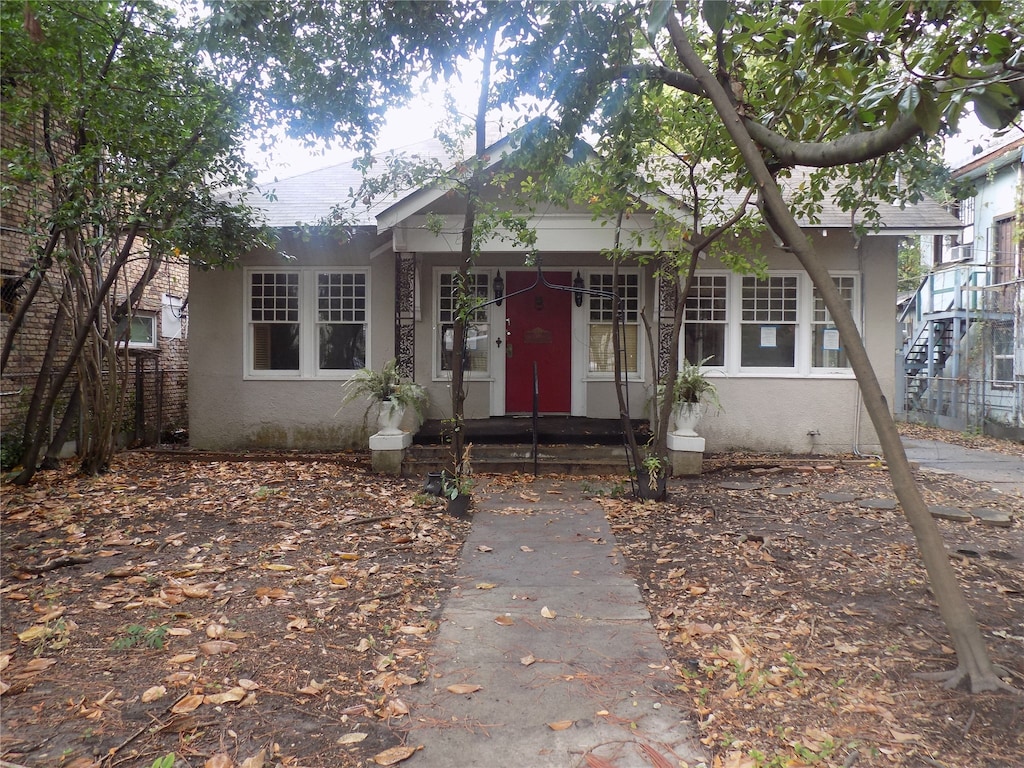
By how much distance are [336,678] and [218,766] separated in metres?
0.83

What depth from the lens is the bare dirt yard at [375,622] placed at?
2.96 m

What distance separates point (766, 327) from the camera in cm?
1054

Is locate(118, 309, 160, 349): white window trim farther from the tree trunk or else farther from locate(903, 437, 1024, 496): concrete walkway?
locate(903, 437, 1024, 496): concrete walkway

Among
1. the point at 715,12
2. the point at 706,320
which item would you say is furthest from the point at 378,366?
the point at 715,12

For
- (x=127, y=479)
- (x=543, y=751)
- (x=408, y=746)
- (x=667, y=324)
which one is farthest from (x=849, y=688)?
(x=127, y=479)

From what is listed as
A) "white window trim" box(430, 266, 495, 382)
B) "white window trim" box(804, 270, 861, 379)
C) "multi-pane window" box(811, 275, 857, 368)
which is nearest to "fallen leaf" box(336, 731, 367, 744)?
"white window trim" box(430, 266, 495, 382)

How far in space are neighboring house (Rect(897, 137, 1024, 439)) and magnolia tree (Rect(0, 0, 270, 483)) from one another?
13.7m

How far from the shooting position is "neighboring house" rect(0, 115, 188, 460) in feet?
29.5

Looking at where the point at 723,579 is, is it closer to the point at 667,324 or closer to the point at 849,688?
the point at 849,688

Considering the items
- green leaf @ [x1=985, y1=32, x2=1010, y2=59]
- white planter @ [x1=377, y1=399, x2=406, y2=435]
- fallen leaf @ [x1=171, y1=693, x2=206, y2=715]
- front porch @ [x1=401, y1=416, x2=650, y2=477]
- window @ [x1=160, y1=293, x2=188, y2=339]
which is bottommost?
fallen leaf @ [x1=171, y1=693, x2=206, y2=715]

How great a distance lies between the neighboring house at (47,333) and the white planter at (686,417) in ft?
24.2

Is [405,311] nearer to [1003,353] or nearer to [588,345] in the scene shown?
[588,345]

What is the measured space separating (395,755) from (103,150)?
7078 mm

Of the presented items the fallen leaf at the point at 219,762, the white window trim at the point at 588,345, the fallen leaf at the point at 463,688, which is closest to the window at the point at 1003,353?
the white window trim at the point at 588,345
